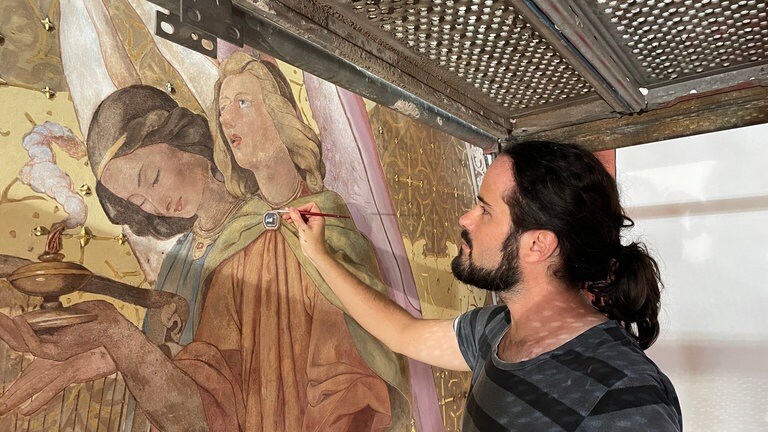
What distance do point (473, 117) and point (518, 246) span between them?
369 millimetres

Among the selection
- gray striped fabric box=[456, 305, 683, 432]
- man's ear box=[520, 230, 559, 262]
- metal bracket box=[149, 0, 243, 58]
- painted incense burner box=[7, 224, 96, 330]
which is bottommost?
gray striped fabric box=[456, 305, 683, 432]

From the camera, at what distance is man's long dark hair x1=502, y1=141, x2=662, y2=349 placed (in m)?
1.37

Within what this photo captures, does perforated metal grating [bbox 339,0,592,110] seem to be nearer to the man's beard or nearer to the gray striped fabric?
the man's beard

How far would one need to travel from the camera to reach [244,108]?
4.40ft

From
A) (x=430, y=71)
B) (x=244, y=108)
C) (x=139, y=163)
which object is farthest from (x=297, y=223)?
(x=430, y=71)

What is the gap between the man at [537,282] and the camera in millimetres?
1190

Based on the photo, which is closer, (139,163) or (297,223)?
(139,163)

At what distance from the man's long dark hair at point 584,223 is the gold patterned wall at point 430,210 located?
0.58m

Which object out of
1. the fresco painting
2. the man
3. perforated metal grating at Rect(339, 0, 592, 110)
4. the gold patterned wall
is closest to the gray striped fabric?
the man

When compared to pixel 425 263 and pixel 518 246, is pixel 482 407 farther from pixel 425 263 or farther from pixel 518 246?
pixel 425 263

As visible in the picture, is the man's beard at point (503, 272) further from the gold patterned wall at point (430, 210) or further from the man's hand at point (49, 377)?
the man's hand at point (49, 377)

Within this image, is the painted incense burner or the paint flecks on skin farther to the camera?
the paint flecks on skin

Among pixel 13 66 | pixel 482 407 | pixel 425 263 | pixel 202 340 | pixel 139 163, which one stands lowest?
pixel 482 407

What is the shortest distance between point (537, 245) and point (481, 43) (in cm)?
62
